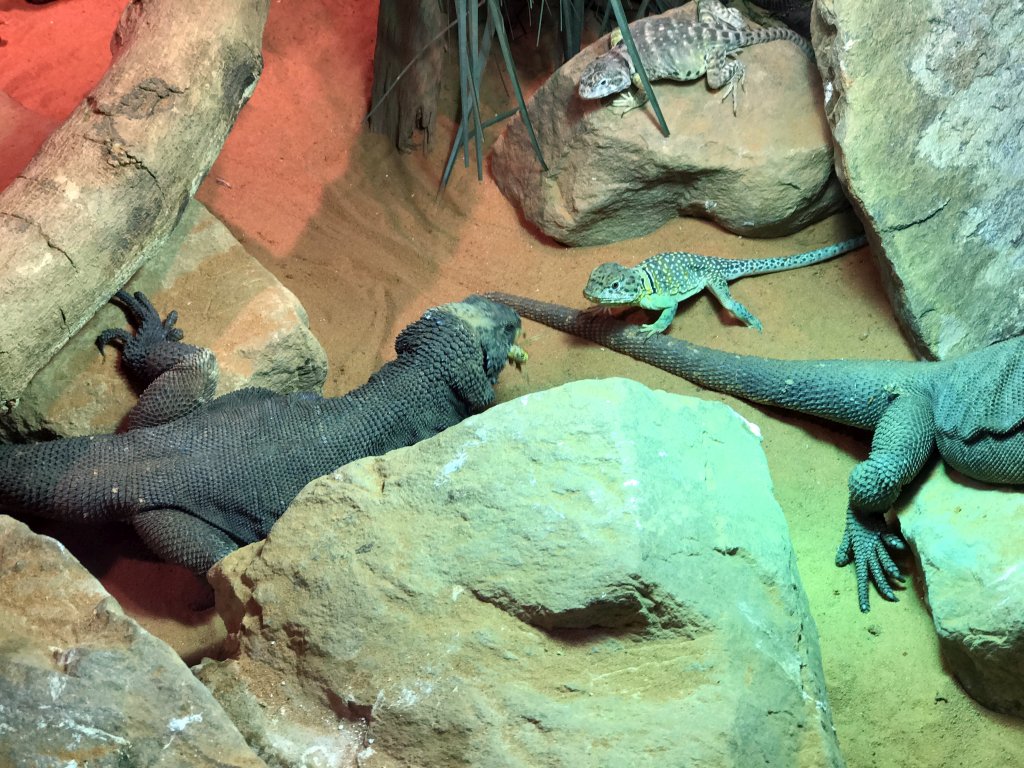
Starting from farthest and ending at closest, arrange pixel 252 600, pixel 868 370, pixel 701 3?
pixel 701 3, pixel 868 370, pixel 252 600

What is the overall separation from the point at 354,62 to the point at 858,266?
11.2ft

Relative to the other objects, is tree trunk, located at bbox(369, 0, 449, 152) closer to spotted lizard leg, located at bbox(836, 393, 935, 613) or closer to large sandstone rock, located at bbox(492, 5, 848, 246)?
large sandstone rock, located at bbox(492, 5, 848, 246)

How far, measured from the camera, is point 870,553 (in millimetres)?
3514

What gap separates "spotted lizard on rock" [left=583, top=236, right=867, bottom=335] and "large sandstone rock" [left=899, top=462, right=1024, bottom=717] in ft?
4.30

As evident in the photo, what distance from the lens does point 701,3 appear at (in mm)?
Answer: 4824

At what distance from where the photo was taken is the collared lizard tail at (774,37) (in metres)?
4.69

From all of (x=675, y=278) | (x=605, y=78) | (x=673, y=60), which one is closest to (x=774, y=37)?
(x=673, y=60)

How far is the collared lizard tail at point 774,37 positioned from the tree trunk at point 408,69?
1736mm

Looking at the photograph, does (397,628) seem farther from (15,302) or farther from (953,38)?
(953,38)

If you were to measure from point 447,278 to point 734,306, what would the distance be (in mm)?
1601

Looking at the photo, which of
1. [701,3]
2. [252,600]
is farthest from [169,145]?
[701,3]

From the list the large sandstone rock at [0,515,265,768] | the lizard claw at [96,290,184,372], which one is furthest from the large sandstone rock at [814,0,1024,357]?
the large sandstone rock at [0,515,265,768]

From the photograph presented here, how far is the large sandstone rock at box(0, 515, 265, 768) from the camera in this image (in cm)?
196

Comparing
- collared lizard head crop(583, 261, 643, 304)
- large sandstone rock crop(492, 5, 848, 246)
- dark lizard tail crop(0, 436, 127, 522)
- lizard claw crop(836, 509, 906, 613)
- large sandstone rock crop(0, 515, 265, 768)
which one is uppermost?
large sandstone rock crop(492, 5, 848, 246)
